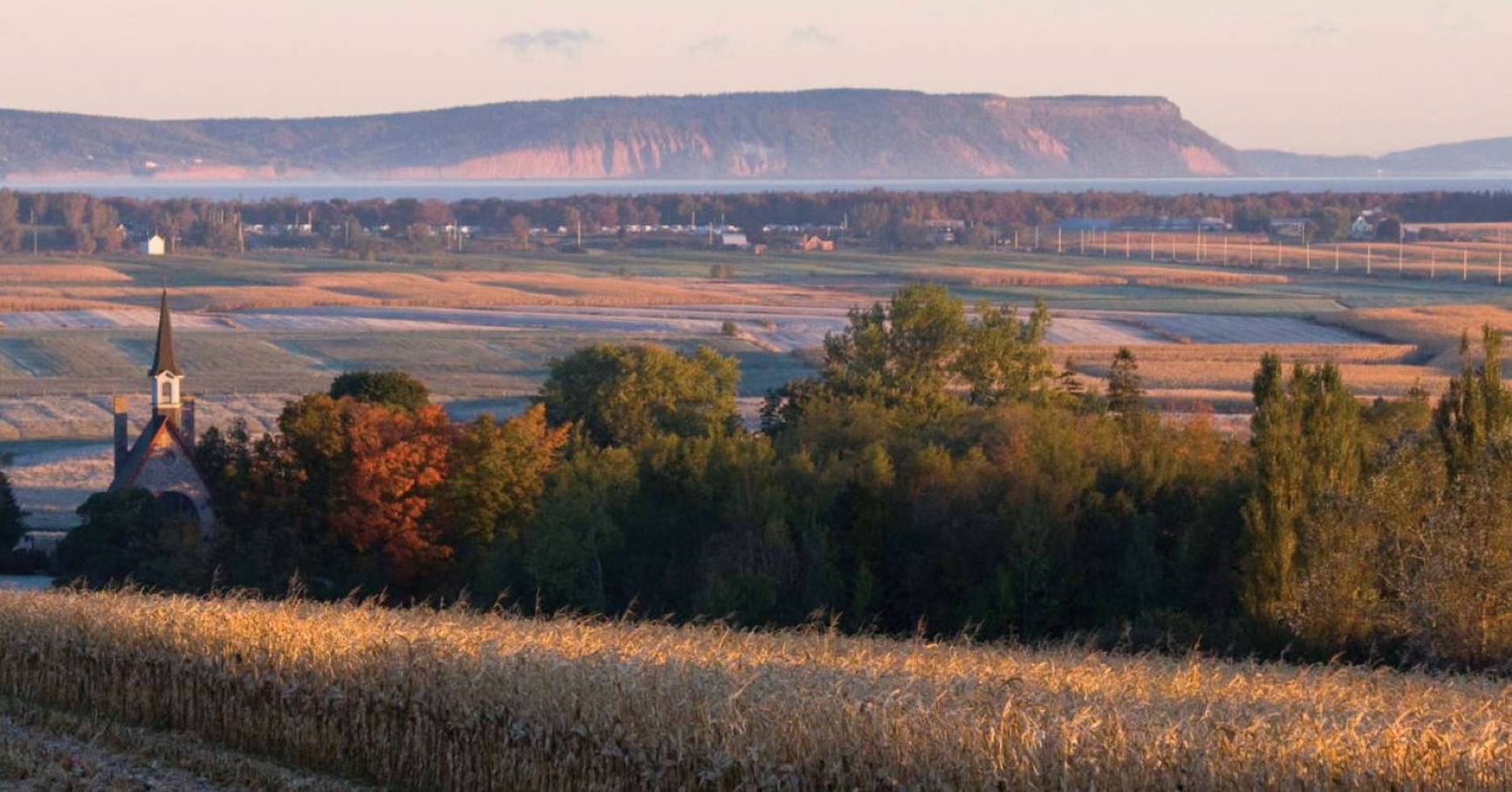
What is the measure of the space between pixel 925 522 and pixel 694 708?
23216 millimetres

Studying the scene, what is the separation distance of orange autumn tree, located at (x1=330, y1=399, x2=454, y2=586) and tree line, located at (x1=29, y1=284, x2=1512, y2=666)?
0.06m

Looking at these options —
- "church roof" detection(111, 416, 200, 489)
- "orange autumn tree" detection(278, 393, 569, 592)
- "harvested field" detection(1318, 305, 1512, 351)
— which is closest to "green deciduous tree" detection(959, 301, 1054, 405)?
"orange autumn tree" detection(278, 393, 569, 592)

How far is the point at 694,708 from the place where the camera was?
16438 millimetres

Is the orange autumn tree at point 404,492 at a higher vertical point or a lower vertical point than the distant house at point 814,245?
lower

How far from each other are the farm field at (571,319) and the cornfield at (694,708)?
115ft

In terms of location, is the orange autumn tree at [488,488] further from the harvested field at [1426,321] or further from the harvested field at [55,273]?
the harvested field at [55,273]

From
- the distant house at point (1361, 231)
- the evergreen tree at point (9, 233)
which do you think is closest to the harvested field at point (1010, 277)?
the distant house at point (1361, 231)

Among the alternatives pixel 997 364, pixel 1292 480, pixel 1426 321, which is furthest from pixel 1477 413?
pixel 1426 321

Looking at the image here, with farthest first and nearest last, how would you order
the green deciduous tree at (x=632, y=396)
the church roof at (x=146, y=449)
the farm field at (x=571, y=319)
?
1. the farm field at (x=571, y=319)
2. the green deciduous tree at (x=632, y=396)
3. the church roof at (x=146, y=449)

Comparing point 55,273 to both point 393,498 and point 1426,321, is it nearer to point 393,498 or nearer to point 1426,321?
point 1426,321

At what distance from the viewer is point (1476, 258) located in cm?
15488

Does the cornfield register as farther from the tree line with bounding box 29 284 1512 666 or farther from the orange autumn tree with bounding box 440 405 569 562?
the orange autumn tree with bounding box 440 405 569 562

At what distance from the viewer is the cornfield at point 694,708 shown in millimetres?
14664

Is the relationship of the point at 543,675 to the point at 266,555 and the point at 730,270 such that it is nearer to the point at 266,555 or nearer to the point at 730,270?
the point at 266,555
